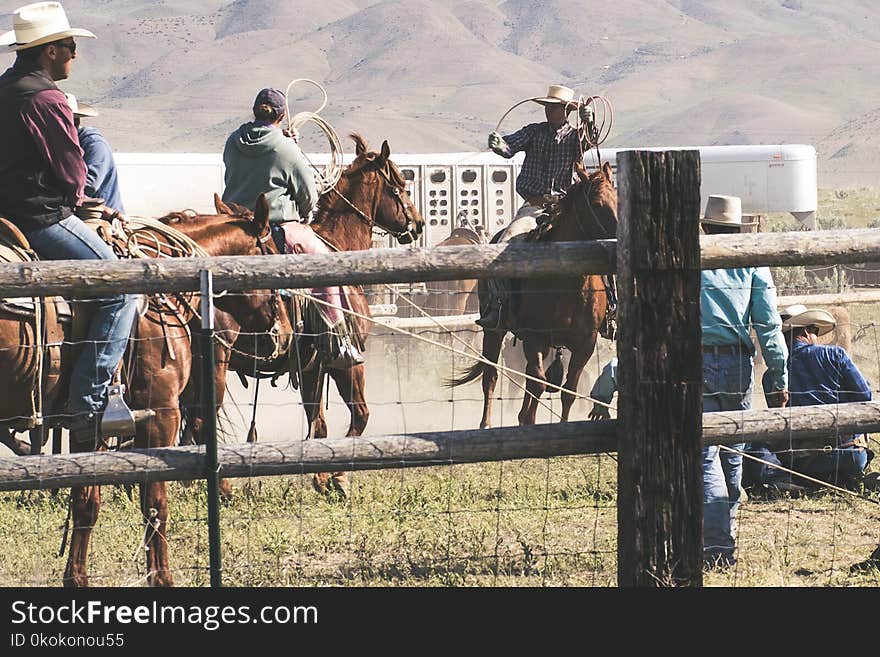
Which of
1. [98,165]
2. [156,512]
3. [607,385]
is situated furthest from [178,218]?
[607,385]

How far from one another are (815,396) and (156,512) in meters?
4.00

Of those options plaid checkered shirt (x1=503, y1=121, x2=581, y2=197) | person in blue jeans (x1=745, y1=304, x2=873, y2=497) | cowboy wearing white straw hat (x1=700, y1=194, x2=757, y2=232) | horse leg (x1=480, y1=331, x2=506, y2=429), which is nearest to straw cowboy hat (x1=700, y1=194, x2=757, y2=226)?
cowboy wearing white straw hat (x1=700, y1=194, x2=757, y2=232)

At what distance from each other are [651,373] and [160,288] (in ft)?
5.77

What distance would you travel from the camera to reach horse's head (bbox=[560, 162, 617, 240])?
9641mm

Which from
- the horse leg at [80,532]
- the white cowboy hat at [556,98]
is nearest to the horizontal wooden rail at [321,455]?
the horse leg at [80,532]

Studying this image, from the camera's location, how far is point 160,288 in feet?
15.1

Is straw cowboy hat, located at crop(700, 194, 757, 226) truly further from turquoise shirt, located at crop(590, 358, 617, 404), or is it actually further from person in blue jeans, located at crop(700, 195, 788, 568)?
turquoise shirt, located at crop(590, 358, 617, 404)

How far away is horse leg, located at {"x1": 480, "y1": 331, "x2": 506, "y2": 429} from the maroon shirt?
17.4 ft

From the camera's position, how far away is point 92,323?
222 inches

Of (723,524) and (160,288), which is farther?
(723,524)

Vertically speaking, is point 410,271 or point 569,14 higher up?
point 569,14

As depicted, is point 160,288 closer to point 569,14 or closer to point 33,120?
point 33,120

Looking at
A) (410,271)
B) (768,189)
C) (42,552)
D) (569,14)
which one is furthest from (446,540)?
(569,14)

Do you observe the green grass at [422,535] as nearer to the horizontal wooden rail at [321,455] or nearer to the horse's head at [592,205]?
the horizontal wooden rail at [321,455]
